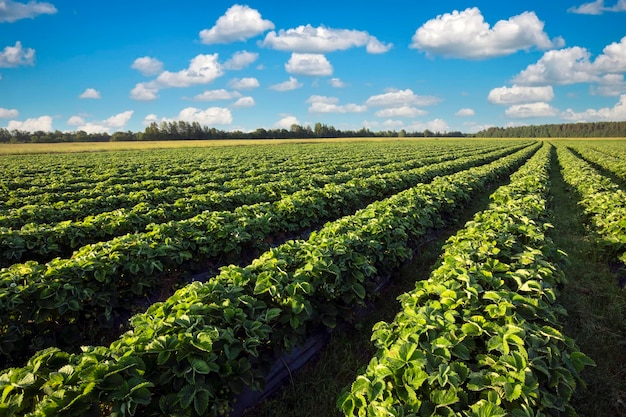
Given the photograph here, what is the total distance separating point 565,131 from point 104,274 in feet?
576

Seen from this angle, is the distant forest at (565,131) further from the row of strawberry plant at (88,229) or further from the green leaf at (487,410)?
the green leaf at (487,410)

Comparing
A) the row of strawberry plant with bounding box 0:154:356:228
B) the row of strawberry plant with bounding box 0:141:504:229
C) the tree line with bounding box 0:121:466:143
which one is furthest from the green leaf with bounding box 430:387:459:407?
the tree line with bounding box 0:121:466:143

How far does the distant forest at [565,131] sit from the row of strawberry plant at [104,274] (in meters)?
163

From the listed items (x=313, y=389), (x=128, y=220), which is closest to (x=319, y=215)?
(x=128, y=220)

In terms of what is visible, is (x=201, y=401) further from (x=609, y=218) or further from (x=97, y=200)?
(x=97, y=200)

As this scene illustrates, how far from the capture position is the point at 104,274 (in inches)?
181

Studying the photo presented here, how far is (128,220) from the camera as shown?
7.88 metres

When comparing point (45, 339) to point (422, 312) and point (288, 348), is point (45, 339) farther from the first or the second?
point (422, 312)

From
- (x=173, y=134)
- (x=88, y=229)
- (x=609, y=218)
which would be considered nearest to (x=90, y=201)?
(x=88, y=229)

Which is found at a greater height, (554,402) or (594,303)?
(554,402)

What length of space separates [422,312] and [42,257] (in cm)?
760

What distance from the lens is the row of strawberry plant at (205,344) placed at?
2326 mm

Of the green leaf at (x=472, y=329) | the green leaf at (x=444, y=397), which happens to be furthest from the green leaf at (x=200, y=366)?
the green leaf at (x=472, y=329)

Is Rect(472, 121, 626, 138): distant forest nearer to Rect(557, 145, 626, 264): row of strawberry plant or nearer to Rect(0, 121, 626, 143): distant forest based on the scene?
Rect(0, 121, 626, 143): distant forest
